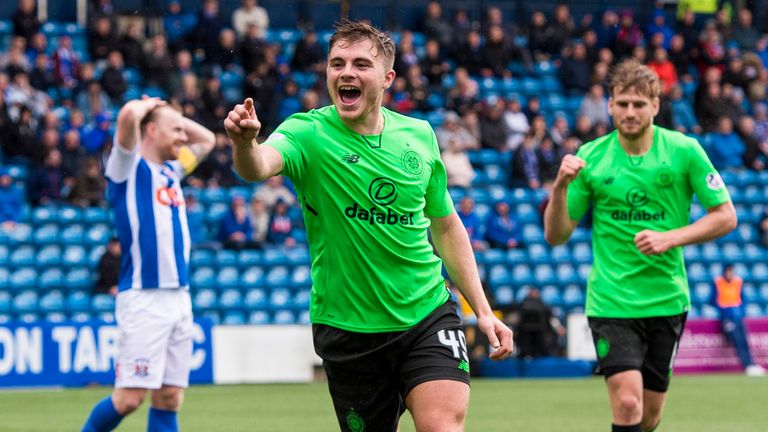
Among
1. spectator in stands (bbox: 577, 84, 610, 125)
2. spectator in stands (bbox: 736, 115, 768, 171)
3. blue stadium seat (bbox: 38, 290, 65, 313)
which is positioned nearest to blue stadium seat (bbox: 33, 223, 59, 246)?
blue stadium seat (bbox: 38, 290, 65, 313)

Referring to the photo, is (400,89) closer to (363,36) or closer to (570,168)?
(570,168)

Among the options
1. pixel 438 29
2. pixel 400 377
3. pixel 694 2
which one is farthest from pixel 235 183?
pixel 400 377

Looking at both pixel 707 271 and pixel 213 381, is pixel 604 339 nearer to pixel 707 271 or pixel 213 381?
pixel 213 381

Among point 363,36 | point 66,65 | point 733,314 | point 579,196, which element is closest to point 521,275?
point 733,314

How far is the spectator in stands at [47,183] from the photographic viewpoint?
755 inches

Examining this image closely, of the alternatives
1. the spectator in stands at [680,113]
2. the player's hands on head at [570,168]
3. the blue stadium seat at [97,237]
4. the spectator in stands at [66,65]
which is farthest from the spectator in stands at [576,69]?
the player's hands on head at [570,168]

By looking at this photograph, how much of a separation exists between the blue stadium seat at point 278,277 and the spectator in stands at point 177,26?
16.0ft

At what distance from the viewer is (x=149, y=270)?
26.2 feet

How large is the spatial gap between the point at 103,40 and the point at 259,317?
5.55 m

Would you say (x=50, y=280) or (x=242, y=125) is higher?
(x=242, y=125)

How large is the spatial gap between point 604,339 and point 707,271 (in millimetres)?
15750

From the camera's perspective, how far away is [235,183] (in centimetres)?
2077

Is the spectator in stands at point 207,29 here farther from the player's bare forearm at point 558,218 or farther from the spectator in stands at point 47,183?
the player's bare forearm at point 558,218

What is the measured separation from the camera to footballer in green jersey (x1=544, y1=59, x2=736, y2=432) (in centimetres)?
745
